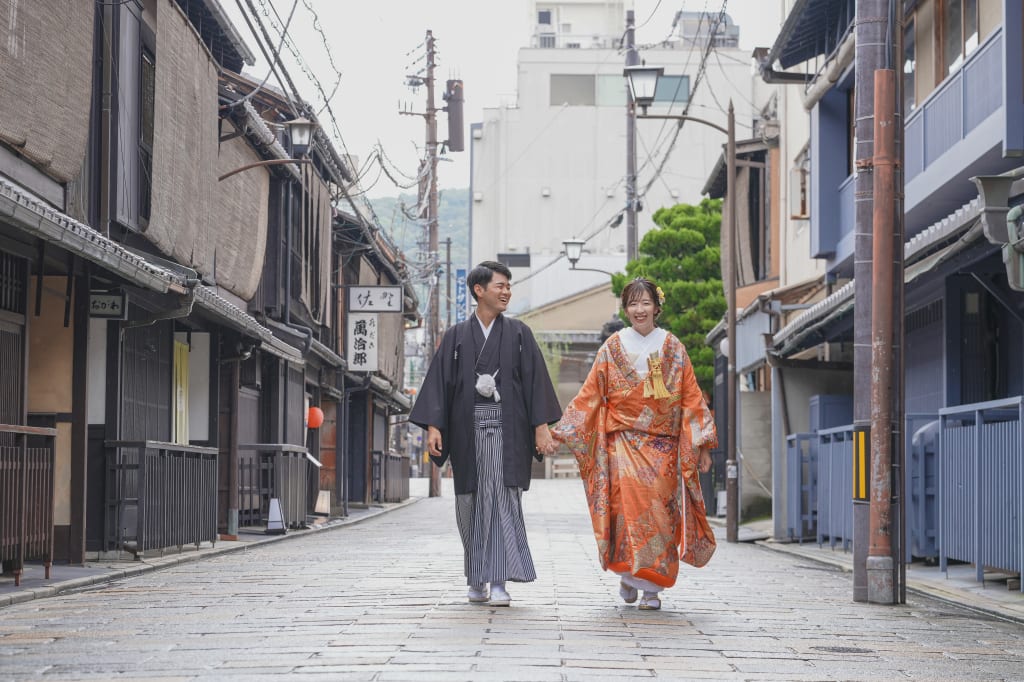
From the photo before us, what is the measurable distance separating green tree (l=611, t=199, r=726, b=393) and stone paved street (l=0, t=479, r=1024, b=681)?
2284 centimetres


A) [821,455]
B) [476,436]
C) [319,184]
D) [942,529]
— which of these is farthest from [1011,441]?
[319,184]

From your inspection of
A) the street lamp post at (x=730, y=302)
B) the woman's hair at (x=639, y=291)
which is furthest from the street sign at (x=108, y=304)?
the street lamp post at (x=730, y=302)

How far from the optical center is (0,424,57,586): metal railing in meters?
10.4

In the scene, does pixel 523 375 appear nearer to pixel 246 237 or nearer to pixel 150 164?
pixel 150 164

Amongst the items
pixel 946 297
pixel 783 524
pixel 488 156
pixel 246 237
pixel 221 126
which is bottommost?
pixel 783 524

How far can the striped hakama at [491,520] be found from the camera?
8.70 m

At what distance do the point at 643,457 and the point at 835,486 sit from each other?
807 cm

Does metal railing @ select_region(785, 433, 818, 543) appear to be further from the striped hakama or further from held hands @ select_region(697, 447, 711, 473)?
the striped hakama

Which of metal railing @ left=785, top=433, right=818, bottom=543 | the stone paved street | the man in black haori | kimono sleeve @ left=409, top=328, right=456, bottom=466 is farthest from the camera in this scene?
metal railing @ left=785, top=433, right=818, bottom=543

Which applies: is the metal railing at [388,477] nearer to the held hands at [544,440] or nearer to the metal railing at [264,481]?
the metal railing at [264,481]

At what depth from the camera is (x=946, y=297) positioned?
51.1ft

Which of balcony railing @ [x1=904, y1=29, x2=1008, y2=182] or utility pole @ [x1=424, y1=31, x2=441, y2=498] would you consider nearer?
balcony railing @ [x1=904, y1=29, x2=1008, y2=182]

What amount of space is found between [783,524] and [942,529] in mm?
7418

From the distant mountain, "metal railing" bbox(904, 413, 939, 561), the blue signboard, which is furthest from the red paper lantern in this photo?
the blue signboard
